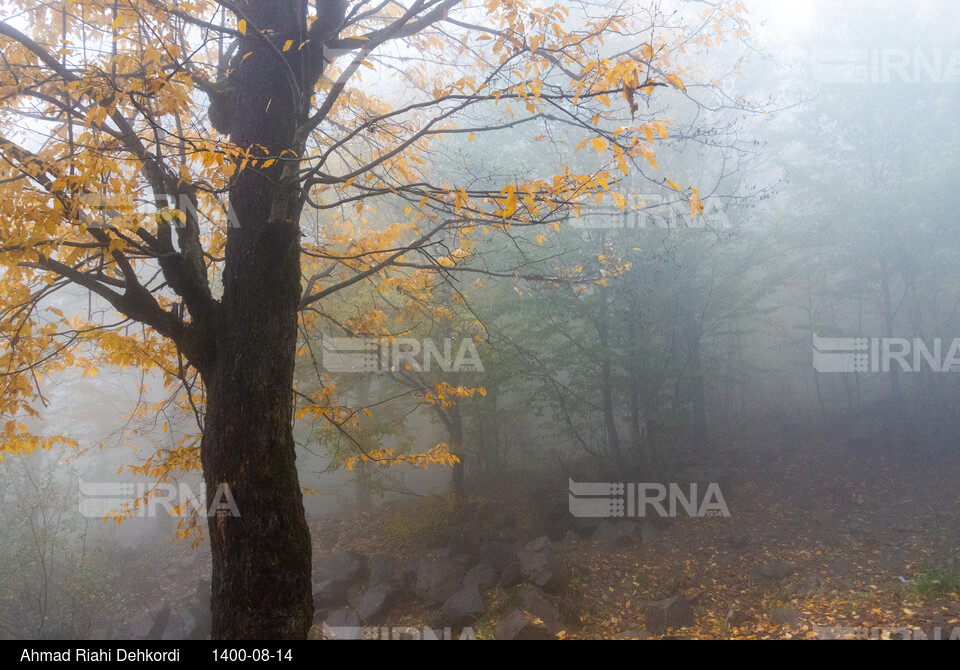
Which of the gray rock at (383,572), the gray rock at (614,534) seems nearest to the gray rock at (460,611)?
the gray rock at (383,572)

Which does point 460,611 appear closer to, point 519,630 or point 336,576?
point 519,630

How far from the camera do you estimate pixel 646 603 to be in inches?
341

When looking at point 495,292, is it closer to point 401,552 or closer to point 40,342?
point 401,552

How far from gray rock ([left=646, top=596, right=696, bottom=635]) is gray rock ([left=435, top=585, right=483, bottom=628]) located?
2.70 m

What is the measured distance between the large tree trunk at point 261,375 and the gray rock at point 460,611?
622cm

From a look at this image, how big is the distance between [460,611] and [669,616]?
3.24 m

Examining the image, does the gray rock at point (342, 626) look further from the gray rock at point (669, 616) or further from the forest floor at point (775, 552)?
the gray rock at point (669, 616)

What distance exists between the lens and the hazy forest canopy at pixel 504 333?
348cm

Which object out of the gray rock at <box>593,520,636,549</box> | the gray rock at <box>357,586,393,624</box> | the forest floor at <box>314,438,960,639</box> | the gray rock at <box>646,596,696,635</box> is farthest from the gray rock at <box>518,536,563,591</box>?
the gray rock at <box>357,586,393,624</box>

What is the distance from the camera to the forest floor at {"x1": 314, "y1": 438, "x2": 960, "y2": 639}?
7.03 m
